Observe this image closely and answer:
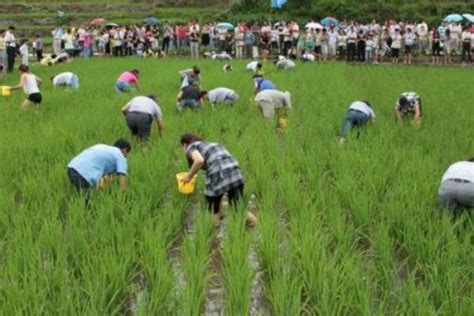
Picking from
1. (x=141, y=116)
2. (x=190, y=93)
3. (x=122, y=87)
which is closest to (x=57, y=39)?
(x=122, y=87)

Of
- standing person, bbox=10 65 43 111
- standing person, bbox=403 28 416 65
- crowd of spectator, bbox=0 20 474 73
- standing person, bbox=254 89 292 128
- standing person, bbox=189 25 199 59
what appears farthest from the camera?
standing person, bbox=189 25 199 59

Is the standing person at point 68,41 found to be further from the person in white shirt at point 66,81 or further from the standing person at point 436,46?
the standing person at point 436,46

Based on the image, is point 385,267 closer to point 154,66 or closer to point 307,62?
point 154,66

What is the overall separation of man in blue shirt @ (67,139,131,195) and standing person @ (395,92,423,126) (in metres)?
4.19

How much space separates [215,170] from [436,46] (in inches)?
586

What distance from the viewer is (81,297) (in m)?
3.13

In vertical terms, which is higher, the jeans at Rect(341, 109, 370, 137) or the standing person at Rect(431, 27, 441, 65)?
the standing person at Rect(431, 27, 441, 65)

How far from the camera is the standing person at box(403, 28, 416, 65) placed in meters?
17.2

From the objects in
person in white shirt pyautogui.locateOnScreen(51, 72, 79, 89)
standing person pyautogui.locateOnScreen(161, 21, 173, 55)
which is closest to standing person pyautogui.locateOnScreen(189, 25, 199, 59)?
standing person pyautogui.locateOnScreen(161, 21, 173, 55)

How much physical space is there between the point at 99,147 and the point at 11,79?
9673 millimetres

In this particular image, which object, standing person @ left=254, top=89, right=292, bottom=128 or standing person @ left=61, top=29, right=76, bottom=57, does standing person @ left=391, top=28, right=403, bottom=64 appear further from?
standing person @ left=61, top=29, right=76, bottom=57

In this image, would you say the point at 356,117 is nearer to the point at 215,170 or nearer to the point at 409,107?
the point at 409,107

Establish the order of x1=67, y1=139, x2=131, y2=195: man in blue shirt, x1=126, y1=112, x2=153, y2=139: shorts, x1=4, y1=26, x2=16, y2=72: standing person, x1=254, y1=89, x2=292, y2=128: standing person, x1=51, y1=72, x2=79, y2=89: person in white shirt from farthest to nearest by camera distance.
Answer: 1. x1=4, y1=26, x2=16, y2=72: standing person
2. x1=51, y1=72, x2=79, y2=89: person in white shirt
3. x1=254, y1=89, x2=292, y2=128: standing person
4. x1=126, y1=112, x2=153, y2=139: shorts
5. x1=67, y1=139, x2=131, y2=195: man in blue shirt

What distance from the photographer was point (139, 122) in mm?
6906
